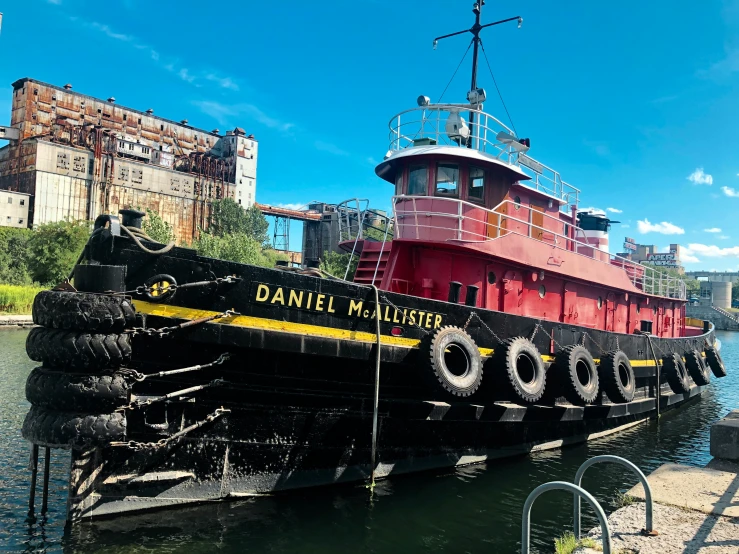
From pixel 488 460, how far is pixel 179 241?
184ft

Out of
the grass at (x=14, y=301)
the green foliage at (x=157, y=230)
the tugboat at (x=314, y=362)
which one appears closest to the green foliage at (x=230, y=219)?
the green foliage at (x=157, y=230)

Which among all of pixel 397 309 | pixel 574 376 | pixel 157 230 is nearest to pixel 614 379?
pixel 574 376

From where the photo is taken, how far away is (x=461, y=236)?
9188 mm

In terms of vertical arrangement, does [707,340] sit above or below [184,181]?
below

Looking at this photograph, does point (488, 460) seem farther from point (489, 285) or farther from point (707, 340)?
point (707, 340)

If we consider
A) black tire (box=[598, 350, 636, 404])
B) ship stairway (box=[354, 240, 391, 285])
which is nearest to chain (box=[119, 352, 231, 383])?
ship stairway (box=[354, 240, 391, 285])

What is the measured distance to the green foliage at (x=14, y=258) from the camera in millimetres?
34719

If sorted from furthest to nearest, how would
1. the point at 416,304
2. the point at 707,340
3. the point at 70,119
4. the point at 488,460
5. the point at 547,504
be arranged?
the point at 70,119, the point at 707,340, the point at 488,460, the point at 416,304, the point at 547,504

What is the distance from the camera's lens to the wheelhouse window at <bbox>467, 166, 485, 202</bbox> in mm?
9852

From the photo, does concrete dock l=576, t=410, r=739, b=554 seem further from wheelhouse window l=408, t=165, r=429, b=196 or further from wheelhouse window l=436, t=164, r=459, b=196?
wheelhouse window l=408, t=165, r=429, b=196

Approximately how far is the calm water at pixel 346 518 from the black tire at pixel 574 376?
1.17 meters

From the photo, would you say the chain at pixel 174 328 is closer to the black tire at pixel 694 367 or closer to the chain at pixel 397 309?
the chain at pixel 397 309

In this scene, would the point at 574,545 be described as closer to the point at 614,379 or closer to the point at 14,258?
the point at 614,379

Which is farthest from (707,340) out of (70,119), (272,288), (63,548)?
(70,119)
